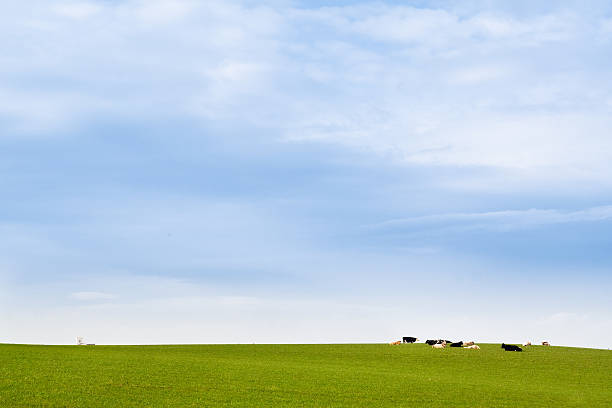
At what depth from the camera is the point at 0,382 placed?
24.1 m

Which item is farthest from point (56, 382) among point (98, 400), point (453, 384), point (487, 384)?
point (487, 384)

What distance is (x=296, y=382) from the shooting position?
27.7 meters

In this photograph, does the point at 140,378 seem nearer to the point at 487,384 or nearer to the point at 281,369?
the point at 281,369

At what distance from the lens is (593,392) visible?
29828 mm

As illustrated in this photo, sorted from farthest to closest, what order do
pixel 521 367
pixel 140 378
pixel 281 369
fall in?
1. pixel 521 367
2. pixel 281 369
3. pixel 140 378

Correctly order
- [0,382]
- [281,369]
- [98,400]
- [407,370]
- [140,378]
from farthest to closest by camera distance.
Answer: [407,370]
[281,369]
[140,378]
[0,382]
[98,400]

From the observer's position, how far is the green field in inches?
895

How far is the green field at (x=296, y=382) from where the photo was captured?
22734mm

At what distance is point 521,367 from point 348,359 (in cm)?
1127

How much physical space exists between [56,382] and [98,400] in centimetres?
413

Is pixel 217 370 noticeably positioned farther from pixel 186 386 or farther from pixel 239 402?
pixel 239 402

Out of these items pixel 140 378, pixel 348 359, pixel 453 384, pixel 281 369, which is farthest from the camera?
pixel 348 359

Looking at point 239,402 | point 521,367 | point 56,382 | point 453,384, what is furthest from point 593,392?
point 56,382

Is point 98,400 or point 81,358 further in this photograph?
point 81,358
